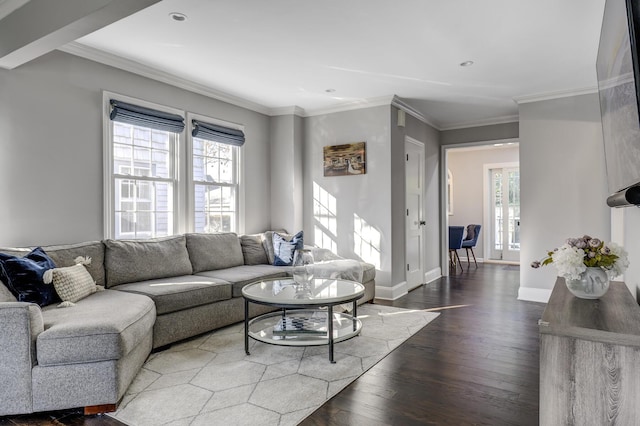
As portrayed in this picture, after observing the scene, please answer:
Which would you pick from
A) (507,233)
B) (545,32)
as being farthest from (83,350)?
(507,233)

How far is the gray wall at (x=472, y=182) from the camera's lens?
8.36 meters

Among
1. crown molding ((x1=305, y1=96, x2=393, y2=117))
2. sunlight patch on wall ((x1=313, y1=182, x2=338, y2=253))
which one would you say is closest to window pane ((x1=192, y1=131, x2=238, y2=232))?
sunlight patch on wall ((x1=313, y1=182, x2=338, y2=253))

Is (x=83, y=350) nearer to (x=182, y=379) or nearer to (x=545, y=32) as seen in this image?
(x=182, y=379)

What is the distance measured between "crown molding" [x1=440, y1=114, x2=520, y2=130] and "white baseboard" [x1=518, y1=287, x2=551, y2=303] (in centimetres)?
242

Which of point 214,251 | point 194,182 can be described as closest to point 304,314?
point 214,251

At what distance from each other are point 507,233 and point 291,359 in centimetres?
691

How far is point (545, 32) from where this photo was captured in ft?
10.0

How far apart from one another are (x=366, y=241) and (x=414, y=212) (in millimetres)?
1023

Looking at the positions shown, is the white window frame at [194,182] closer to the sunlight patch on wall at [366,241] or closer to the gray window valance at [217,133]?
the gray window valance at [217,133]

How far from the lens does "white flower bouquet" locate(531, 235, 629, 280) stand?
1768mm

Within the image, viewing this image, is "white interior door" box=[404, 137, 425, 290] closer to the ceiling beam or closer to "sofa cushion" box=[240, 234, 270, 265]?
"sofa cushion" box=[240, 234, 270, 265]

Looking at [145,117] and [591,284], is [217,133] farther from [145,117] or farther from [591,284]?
[591,284]

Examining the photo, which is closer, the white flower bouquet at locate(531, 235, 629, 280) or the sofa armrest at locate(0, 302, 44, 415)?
the white flower bouquet at locate(531, 235, 629, 280)

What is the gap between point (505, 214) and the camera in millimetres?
8430
